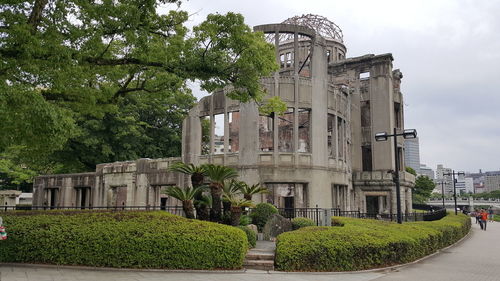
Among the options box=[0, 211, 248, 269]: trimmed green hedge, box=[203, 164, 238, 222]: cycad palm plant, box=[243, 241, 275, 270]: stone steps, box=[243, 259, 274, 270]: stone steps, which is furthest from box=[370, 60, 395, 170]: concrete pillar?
box=[0, 211, 248, 269]: trimmed green hedge

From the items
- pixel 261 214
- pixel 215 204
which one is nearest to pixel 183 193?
pixel 215 204

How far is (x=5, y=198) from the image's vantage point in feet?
89.0

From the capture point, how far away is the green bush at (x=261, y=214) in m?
17.4

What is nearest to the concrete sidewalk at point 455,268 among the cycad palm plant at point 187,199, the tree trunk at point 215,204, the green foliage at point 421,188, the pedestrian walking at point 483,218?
the tree trunk at point 215,204

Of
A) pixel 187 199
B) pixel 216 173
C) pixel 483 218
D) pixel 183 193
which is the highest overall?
pixel 216 173

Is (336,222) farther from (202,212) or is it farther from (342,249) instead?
(202,212)

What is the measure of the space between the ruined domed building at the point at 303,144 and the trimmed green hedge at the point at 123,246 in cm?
1083

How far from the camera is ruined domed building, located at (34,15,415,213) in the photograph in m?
22.5

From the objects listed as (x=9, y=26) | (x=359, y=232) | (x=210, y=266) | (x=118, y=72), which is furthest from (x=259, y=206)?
(x=9, y=26)

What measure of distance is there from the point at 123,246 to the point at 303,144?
28535 mm

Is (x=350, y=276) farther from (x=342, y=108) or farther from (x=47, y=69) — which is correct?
(x=342, y=108)

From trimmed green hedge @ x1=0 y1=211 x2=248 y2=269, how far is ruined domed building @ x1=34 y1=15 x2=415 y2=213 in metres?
10.8

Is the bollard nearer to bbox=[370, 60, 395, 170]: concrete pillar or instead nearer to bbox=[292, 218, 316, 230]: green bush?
bbox=[292, 218, 316, 230]: green bush

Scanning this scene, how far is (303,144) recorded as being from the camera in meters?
37.3
